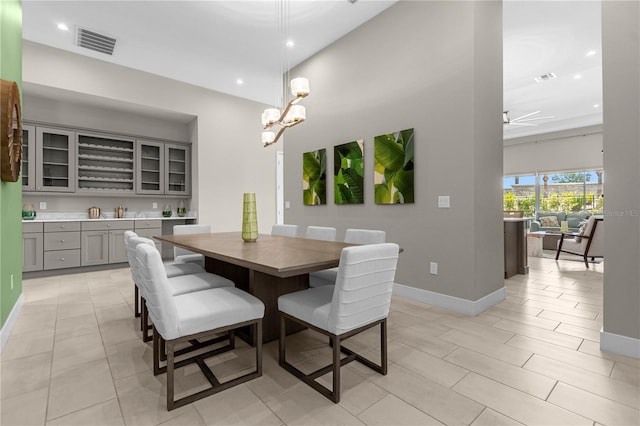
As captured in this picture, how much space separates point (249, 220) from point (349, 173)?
6.01 feet

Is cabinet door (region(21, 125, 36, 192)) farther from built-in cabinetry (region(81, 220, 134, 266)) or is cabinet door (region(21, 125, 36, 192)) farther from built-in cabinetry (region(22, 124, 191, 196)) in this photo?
built-in cabinetry (region(81, 220, 134, 266))

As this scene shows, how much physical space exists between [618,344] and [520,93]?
551 cm

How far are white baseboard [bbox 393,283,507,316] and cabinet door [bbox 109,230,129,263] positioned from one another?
4.45 metres

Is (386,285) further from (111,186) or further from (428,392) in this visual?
(111,186)

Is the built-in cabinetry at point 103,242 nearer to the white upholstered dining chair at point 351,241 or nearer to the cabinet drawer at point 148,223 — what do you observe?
the cabinet drawer at point 148,223

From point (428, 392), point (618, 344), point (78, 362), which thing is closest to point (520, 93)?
point (618, 344)

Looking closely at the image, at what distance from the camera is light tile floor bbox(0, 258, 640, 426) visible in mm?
1521

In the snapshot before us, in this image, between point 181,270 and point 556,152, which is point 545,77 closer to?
point 556,152

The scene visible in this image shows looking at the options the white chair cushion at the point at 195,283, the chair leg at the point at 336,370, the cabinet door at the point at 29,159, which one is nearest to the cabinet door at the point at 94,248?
the cabinet door at the point at 29,159

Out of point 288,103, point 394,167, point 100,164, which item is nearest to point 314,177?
point 288,103

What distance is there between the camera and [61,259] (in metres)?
4.61

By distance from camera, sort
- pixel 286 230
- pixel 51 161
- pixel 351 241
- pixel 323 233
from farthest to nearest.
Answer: pixel 51 161 → pixel 286 230 → pixel 323 233 → pixel 351 241

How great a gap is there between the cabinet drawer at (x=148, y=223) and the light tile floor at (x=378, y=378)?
2490 millimetres

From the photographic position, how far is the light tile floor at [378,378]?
152 centimetres
